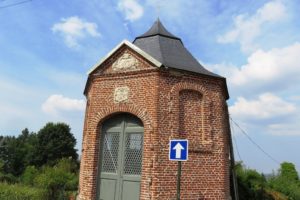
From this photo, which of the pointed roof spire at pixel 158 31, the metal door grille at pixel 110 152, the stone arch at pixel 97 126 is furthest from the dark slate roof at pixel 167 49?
the metal door grille at pixel 110 152

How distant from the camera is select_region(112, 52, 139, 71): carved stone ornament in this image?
10.3 meters

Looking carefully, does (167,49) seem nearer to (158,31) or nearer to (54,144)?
(158,31)

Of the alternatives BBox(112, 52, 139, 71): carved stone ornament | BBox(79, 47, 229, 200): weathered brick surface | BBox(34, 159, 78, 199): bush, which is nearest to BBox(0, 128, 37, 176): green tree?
BBox(34, 159, 78, 199): bush

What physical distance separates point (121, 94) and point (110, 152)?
1914mm

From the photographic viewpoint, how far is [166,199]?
8.99 metres

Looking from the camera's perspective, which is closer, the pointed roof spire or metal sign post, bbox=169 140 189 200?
metal sign post, bbox=169 140 189 200

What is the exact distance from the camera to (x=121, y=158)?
10141 millimetres

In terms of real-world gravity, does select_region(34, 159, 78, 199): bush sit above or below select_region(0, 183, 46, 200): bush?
above

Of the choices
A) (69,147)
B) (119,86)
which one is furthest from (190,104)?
(69,147)

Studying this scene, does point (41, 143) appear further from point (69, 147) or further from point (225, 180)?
point (225, 180)

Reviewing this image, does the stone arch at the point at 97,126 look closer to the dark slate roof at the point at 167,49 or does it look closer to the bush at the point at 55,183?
the dark slate roof at the point at 167,49

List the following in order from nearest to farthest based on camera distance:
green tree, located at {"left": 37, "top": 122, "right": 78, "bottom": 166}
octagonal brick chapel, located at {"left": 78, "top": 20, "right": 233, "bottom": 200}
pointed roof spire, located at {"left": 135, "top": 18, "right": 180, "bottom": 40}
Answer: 1. octagonal brick chapel, located at {"left": 78, "top": 20, "right": 233, "bottom": 200}
2. pointed roof spire, located at {"left": 135, "top": 18, "right": 180, "bottom": 40}
3. green tree, located at {"left": 37, "top": 122, "right": 78, "bottom": 166}

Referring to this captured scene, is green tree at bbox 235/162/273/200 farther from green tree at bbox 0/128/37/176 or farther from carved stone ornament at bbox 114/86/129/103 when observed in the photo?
green tree at bbox 0/128/37/176

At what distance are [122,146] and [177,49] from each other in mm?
4147
